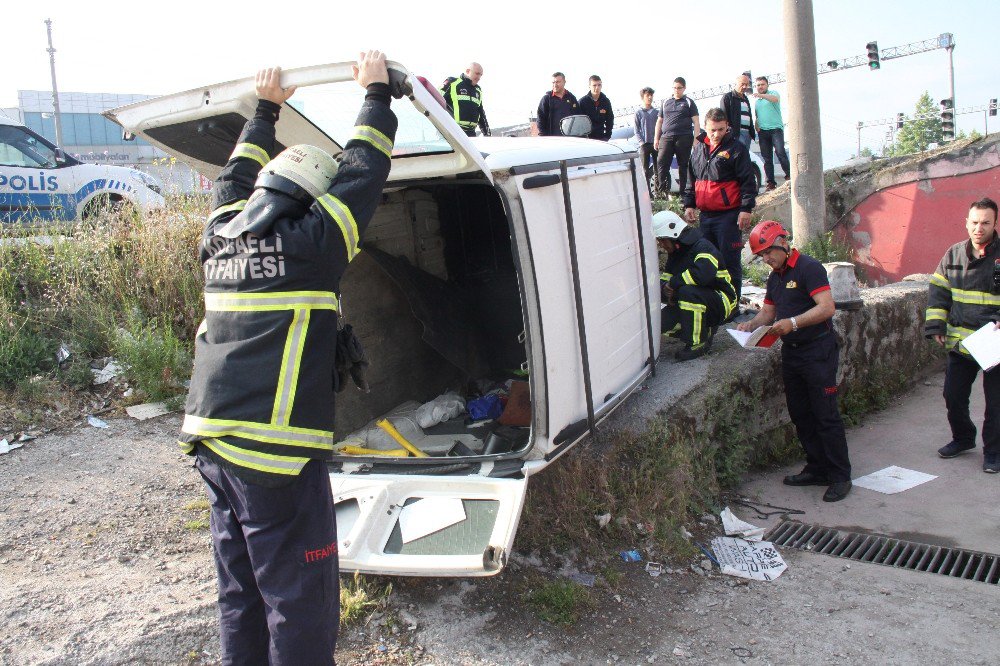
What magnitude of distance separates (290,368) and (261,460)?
291mm

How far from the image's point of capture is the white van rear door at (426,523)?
10.2 ft

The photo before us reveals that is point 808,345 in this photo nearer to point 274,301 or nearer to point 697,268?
point 697,268

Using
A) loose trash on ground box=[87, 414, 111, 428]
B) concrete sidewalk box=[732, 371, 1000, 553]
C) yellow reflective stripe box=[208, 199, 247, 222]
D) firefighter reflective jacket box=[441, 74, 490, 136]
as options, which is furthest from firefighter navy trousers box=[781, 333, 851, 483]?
firefighter reflective jacket box=[441, 74, 490, 136]

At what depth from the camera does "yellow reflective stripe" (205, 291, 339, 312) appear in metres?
2.40

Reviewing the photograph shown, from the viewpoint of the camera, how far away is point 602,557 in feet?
12.9

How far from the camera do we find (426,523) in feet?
10.9

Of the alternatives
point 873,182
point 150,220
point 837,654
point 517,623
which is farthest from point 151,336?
point 873,182

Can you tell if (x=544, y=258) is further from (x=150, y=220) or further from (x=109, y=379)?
(x=150, y=220)

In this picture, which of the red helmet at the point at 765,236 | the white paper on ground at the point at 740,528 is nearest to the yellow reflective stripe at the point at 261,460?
the white paper on ground at the point at 740,528

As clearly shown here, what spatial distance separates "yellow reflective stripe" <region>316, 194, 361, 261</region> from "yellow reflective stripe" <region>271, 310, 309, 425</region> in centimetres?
27

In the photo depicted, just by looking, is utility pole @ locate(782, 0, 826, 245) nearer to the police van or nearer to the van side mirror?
the van side mirror

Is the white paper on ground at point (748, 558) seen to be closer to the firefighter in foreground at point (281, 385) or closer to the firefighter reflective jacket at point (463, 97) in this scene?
the firefighter in foreground at point (281, 385)

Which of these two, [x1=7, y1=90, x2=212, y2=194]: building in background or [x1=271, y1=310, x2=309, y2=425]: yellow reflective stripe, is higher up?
[x1=7, y1=90, x2=212, y2=194]: building in background

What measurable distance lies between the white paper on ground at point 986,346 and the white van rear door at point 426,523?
3.53 meters
